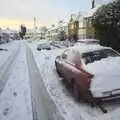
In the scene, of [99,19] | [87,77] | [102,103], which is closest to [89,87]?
[87,77]

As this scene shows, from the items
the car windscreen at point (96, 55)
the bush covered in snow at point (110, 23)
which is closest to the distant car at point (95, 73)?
the car windscreen at point (96, 55)

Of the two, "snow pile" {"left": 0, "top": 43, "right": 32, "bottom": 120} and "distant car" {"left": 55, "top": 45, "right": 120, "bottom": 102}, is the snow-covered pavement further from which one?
"snow pile" {"left": 0, "top": 43, "right": 32, "bottom": 120}

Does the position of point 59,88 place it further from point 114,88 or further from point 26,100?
point 114,88

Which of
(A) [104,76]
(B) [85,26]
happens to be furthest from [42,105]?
(B) [85,26]

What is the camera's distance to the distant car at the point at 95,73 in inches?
297

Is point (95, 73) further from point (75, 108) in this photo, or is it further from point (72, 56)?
point (72, 56)

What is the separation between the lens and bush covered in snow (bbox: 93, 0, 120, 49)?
24062 mm

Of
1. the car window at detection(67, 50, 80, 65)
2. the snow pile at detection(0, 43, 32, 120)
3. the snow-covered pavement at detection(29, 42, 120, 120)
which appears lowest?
the snow pile at detection(0, 43, 32, 120)

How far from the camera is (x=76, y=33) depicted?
55.2m

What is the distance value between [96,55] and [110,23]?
53.3ft

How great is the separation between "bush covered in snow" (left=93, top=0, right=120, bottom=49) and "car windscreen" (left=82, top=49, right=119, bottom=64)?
14.5 meters

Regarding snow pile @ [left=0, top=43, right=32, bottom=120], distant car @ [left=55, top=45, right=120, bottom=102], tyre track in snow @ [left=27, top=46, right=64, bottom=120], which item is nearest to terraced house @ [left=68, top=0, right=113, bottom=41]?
snow pile @ [left=0, top=43, right=32, bottom=120]

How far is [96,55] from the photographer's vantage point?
30.2 ft

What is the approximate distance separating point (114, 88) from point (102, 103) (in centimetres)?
71
